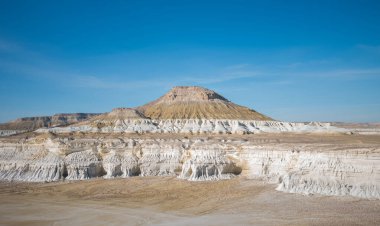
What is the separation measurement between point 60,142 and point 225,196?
24.6 m

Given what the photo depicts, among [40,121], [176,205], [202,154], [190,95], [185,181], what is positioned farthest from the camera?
[40,121]

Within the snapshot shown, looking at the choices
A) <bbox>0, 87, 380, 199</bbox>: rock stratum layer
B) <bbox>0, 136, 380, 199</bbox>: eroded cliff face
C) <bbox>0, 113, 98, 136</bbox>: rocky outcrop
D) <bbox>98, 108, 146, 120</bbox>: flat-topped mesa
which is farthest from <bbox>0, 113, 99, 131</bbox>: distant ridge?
<bbox>0, 136, 380, 199</bbox>: eroded cliff face

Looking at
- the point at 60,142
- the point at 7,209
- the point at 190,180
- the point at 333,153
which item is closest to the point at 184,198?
the point at 190,180

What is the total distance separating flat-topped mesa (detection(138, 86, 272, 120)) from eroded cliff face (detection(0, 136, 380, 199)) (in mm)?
26670

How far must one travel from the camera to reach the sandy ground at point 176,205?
73.5 ft

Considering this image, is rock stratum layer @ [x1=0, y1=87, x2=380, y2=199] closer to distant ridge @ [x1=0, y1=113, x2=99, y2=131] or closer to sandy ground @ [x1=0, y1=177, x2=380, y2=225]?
sandy ground @ [x1=0, y1=177, x2=380, y2=225]

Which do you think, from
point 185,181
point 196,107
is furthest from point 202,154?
point 196,107

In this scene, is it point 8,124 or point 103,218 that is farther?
point 8,124

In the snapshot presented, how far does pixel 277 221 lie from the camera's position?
2183cm

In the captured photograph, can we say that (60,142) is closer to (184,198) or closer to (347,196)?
(184,198)

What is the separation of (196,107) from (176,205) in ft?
163

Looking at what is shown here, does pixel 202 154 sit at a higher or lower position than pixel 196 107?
lower

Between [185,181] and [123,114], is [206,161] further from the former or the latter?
[123,114]

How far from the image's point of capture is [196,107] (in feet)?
251
